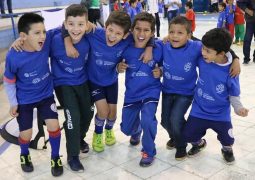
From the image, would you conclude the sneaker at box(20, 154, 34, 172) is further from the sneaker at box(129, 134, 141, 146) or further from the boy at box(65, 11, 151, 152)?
the sneaker at box(129, 134, 141, 146)

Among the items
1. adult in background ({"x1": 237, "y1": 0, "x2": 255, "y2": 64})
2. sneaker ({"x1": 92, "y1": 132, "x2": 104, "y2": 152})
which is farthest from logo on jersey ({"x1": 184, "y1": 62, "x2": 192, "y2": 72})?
adult in background ({"x1": 237, "y1": 0, "x2": 255, "y2": 64})

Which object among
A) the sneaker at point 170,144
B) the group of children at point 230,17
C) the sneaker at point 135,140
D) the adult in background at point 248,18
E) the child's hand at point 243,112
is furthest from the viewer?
the group of children at point 230,17

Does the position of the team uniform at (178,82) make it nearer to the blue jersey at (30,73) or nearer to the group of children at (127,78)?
the group of children at (127,78)

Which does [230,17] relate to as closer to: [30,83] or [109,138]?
[109,138]

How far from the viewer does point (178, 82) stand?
304 cm

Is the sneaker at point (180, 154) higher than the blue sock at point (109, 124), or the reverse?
the blue sock at point (109, 124)

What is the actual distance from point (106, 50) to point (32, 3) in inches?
819

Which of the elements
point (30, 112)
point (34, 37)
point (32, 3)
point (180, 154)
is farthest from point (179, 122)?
point (32, 3)

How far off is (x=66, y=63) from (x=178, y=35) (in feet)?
3.12

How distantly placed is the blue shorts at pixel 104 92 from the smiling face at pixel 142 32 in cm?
49

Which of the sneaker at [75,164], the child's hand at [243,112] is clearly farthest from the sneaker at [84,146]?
the child's hand at [243,112]

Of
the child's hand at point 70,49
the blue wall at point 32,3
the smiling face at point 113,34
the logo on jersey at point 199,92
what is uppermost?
the smiling face at point 113,34

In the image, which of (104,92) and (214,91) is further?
(104,92)

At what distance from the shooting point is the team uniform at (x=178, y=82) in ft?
9.74
